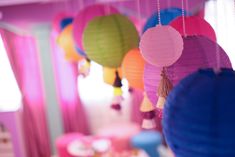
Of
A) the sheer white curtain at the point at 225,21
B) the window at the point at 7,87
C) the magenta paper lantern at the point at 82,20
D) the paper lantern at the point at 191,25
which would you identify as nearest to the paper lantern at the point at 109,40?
the magenta paper lantern at the point at 82,20

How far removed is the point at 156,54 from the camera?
1.49 metres

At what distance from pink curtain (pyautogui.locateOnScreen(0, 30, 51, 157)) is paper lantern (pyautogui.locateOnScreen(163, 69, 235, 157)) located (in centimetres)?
358

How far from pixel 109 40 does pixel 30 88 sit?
8.89 ft

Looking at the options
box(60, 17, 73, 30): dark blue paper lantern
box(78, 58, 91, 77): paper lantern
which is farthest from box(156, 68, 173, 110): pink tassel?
box(60, 17, 73, 30): dark blue paper lantern

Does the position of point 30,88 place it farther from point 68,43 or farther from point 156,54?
point 156,54

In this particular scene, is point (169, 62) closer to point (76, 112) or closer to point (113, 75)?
point (113, 75)

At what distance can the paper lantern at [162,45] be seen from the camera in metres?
1.45

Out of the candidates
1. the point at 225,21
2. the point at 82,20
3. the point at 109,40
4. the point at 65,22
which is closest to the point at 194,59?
the point at 109,40

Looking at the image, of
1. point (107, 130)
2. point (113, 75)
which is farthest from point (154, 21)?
point (107, 130)

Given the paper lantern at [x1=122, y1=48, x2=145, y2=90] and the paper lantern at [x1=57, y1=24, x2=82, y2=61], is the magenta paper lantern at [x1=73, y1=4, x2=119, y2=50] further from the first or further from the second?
the paper lantern at [x1=122, y1=48, x2=145, y2=90]

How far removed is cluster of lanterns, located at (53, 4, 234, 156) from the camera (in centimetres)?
145

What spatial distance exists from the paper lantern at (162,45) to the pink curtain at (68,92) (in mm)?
3075

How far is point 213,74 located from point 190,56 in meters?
0.34

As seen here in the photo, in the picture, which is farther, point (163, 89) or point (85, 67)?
point (85, 67)
